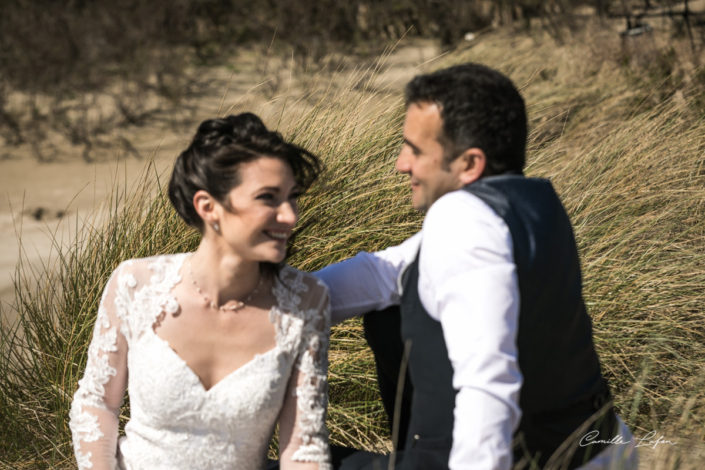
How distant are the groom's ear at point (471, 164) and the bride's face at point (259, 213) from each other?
0.45 meters

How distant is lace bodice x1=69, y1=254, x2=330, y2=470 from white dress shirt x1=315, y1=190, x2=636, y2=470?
454mm

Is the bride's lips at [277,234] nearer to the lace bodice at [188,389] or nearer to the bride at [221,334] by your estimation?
the bride at [221,334]

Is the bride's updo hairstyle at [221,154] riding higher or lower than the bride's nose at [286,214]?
higher

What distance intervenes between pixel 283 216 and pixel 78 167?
7440 mm

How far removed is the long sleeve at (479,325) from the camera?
179cm

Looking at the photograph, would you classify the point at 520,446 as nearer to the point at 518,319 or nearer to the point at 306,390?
the point at 518,319

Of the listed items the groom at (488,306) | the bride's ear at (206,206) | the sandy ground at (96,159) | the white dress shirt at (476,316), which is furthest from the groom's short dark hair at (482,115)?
the sandy ground at (96,159)

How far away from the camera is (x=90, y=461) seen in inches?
91.4

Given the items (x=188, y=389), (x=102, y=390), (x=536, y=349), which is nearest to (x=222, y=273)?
(x=188, y=389)

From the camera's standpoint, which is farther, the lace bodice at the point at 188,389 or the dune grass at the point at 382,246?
the dune grass at the point at 382,246

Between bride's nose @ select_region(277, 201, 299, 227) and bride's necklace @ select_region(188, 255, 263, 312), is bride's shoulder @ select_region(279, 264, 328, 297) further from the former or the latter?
bride's nose @ select_region(277, 201, 299, 227)

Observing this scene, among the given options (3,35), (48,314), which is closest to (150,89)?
(3,35)

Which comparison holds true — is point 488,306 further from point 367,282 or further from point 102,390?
point 102,390

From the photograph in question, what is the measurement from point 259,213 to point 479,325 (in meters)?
0.68
